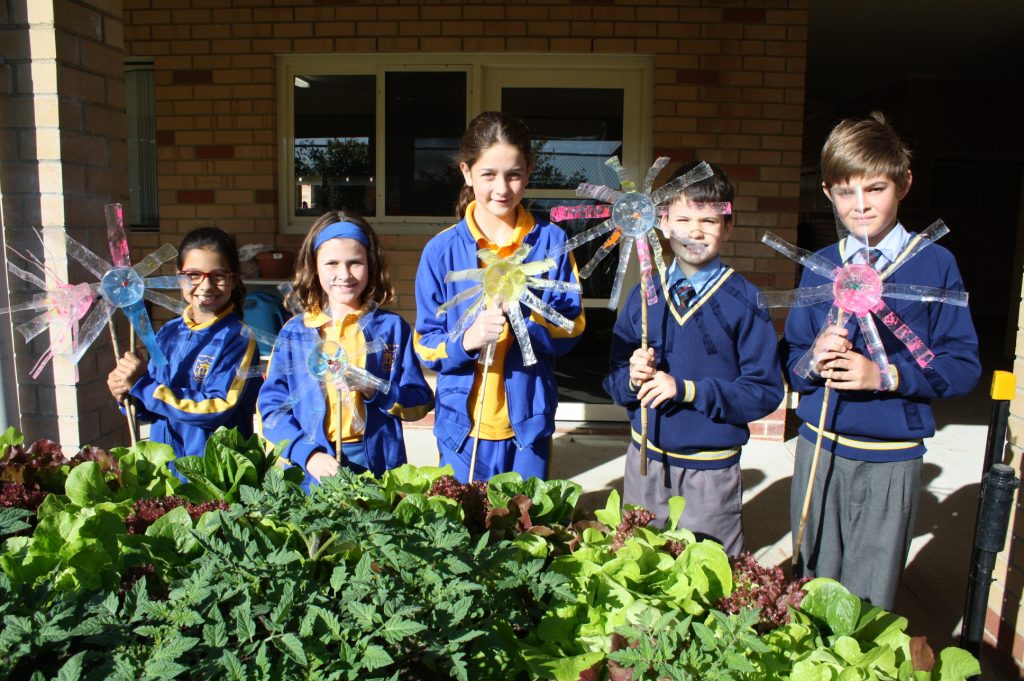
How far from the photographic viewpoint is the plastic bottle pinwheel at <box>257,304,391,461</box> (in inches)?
87.0

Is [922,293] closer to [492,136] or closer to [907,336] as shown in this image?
[907,336]

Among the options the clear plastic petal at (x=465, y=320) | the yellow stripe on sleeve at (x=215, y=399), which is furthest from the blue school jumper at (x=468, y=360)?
the yellow stripe on sleeve at (x=215, y=399)

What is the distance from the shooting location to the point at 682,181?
84.5 inches

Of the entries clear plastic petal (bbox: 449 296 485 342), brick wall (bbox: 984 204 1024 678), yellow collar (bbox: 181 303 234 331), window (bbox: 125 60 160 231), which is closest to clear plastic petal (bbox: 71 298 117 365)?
yellow collar (bbox: 181 303 234 331)

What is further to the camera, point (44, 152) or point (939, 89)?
point (939, 89)

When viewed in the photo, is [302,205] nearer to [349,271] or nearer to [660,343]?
[349,271]

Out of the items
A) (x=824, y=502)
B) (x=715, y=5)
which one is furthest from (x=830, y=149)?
(x=715, y=5)

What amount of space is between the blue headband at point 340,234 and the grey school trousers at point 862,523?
1615 mm

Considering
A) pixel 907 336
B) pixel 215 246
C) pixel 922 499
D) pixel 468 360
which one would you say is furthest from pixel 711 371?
pixel 922 499

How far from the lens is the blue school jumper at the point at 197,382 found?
2.62 m

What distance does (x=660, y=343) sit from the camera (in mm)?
Answer: 2432

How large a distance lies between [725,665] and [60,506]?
143 centimetres

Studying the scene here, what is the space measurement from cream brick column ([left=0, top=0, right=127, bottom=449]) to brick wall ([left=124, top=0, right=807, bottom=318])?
217cm

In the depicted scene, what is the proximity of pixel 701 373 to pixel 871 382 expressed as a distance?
18.7 inches
